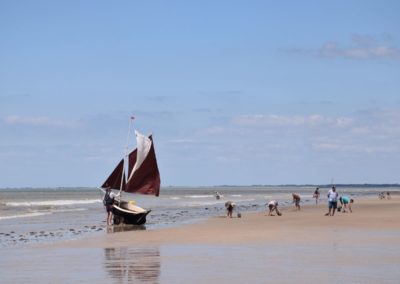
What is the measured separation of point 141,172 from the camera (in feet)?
120

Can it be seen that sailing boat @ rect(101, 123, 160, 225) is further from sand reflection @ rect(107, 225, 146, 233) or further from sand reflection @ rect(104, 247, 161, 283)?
sand reflection @ rect(104, 247, 161, 283)

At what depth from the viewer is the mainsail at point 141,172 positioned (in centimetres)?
3638

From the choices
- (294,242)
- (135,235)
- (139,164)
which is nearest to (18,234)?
(135,235)

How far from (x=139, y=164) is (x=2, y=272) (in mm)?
20867

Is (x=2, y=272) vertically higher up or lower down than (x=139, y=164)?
lower down

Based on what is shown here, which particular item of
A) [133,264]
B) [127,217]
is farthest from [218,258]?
[127,217]

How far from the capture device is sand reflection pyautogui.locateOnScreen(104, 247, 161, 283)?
14.5 meters

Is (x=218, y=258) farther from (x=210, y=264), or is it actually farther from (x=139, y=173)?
(x=139, y=173)

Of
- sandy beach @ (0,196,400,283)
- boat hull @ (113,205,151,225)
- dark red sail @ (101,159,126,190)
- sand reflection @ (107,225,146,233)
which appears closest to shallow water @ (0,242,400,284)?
sandy beach @ (0,196,400,283)

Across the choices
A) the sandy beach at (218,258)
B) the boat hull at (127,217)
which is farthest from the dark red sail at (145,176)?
the sandy beach at (218,258)

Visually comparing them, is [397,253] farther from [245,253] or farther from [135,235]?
[135,235]

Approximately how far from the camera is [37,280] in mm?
14320

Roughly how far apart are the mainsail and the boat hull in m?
2.47

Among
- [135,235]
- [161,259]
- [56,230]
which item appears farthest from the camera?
[56,230]
